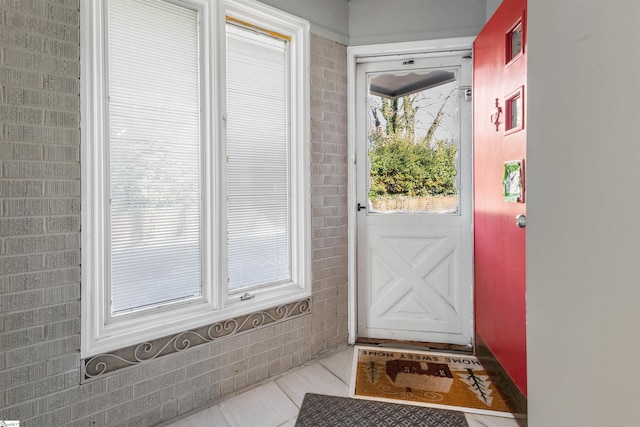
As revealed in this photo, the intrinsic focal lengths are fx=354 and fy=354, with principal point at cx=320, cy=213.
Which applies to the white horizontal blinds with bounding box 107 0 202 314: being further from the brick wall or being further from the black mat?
the black mat

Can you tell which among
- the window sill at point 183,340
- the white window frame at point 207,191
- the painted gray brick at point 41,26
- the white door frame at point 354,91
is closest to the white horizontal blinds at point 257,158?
the white window frame at point 207,191

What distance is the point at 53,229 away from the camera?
4.94 ft

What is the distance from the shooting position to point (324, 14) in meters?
2.55

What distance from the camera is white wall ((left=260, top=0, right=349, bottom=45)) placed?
7.73ft

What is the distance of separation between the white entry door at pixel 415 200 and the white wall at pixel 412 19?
18 cm

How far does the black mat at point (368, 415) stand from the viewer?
72.6 inches

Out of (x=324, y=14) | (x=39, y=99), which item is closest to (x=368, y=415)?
(x=39, y=99)

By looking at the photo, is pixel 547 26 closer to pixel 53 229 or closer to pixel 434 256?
pixel 53 229

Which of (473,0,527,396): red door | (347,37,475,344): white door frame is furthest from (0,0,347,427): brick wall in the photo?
(473,0,527,396): red door

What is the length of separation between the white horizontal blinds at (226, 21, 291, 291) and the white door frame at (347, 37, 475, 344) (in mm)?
550

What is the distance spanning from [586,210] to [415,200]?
248 centimetres

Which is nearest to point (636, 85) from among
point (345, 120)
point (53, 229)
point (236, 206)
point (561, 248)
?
point (561, 248)

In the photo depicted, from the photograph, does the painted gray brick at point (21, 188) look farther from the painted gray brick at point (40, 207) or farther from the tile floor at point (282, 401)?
the tile floor at point (282, 401)

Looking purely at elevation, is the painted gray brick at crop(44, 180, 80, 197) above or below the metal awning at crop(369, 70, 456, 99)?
below
